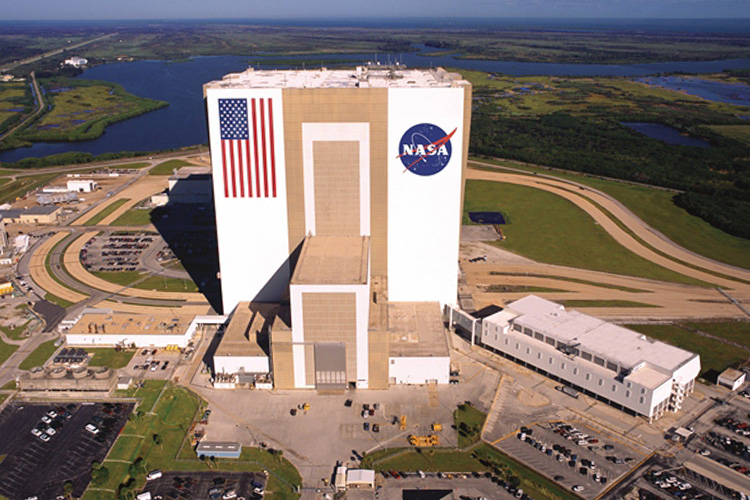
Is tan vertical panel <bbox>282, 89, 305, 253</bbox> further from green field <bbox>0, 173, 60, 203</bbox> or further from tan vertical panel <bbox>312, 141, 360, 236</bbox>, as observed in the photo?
green field <bbox>0, 173, 60, 203</bbox>

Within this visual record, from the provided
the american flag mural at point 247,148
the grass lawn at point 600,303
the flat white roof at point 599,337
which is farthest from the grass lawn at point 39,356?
the grass lawn at point 600,303

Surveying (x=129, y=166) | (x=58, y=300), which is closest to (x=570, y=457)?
(x=58, y=300)

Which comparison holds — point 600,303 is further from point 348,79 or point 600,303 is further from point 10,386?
point 10,386

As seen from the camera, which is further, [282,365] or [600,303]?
[600,303]

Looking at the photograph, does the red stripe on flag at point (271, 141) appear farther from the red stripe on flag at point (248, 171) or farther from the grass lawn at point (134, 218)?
the grass lawn at point (134, 218)

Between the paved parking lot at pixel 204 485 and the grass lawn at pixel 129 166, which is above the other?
the grass lawn at pixel 129 166

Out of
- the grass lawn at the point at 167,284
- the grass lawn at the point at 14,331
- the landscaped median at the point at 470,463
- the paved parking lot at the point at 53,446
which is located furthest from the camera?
the grass lawn at the point at 167,284

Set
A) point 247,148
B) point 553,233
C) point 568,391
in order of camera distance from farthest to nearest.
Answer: point 553,233, point 247,148, point 568,391
